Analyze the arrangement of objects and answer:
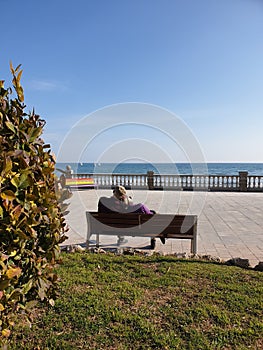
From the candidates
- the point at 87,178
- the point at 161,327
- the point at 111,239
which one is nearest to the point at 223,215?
the point at 111,239

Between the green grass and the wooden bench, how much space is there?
856mm

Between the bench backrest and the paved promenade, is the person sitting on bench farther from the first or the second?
the paved promenade

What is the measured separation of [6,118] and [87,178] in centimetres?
1877

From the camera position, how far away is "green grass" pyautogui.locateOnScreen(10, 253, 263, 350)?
2.65 m

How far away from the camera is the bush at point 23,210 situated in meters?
1.70

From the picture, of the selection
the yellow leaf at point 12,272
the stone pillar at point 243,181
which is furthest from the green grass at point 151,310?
the stone pillar at point 243,181

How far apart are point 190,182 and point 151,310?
16.3 m

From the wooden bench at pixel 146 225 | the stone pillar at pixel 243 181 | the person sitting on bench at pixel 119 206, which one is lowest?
the wooden bench at pixel 146 225

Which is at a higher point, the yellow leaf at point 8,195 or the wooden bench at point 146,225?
the yellow leaf at point 8,195

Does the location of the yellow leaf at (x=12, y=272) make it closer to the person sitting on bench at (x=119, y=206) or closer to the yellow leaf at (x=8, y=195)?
the yellow leaf at (x=8, y=195)

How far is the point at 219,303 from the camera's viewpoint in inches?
132

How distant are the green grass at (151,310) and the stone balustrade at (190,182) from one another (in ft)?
47.1

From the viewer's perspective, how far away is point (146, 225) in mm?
5539

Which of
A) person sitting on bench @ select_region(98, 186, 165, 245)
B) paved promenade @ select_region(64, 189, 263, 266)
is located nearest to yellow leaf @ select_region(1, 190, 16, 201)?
person sitting on bench @ select_region(98, 186, 165, 245)
